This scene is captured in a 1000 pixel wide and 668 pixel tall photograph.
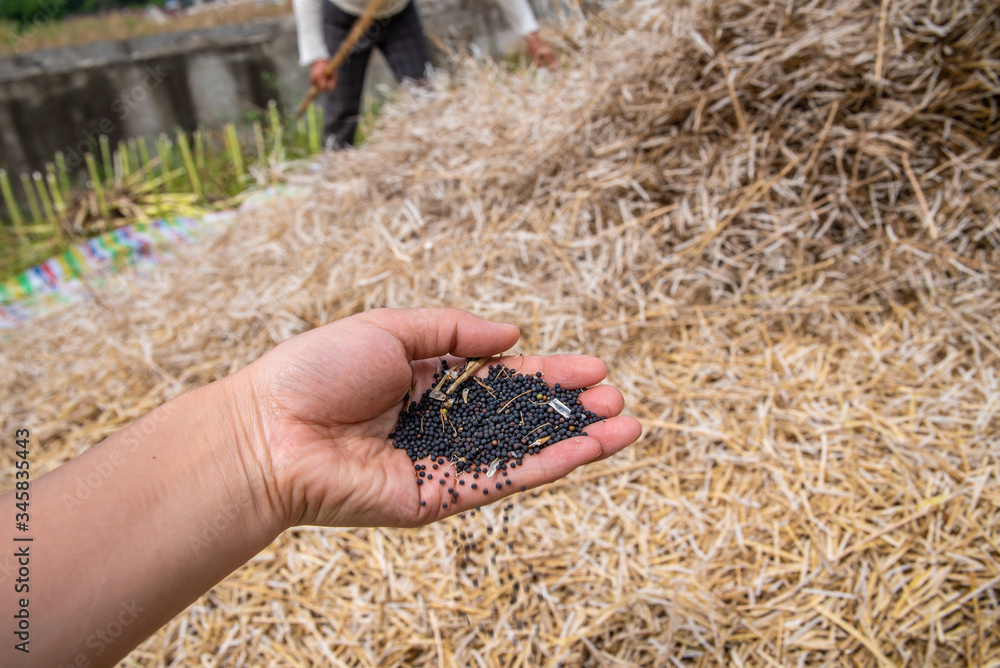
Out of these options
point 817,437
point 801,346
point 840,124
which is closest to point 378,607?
point 817,437

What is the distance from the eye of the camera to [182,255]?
4512 millimetres

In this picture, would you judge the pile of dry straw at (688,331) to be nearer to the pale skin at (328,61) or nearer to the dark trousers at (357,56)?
the pale skin at (328,61)

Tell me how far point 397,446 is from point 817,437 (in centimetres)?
172

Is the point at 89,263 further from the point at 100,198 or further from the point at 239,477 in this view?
the point at 239,477

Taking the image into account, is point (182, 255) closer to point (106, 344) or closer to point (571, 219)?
point (106, 344)

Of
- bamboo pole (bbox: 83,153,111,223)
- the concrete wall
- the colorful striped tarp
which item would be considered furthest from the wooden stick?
bamboo pole (bbox: 83,153,111,223)

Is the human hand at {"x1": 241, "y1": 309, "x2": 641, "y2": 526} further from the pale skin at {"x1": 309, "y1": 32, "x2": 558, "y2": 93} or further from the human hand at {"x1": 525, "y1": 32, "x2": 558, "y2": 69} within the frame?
the pale skin at {"x1": 309, "y1": 32, "x2": 558, "y2": 93}

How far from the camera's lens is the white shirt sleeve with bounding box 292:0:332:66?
16.1 feet

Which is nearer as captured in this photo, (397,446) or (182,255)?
(397,446)

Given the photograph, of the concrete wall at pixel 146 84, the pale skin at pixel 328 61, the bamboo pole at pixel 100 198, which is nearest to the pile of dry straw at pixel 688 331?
the pale skin at pixel 328 61

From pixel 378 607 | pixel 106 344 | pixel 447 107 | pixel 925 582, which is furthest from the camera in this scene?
pixel 447 107

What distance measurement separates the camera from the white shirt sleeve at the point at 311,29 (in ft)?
16.1

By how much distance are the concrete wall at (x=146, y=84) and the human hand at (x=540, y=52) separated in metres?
0.84

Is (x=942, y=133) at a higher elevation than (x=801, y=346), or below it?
higher
